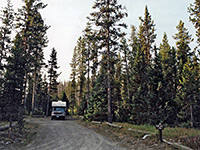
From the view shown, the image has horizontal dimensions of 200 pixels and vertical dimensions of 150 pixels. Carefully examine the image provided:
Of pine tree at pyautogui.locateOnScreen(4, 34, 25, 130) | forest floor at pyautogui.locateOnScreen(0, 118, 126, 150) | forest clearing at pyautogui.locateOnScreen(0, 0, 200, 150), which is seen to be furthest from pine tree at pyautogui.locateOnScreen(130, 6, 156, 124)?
pine tree at pyautogui.locateOnScreen(4, 34, 25, 130)

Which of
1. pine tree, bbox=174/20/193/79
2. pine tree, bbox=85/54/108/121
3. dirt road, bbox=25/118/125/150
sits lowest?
dirt road, bbox=25/118/125/150

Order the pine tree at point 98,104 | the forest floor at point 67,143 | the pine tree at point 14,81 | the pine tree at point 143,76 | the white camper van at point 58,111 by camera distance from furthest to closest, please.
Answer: the white camper van at point 58,111, the pine tree at point 98,104, the pine tree at point 143,76, the pine tree at point 14,81, the forest floor at point 67,143

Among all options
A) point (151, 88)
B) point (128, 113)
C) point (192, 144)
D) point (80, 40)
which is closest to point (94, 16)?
point (151, 88)

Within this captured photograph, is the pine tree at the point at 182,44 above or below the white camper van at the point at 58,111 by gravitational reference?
above

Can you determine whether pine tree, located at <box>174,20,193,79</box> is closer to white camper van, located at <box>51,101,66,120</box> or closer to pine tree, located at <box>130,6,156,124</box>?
pine tree, located at <box>130,6,156,124</box>

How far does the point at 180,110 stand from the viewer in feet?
96.9

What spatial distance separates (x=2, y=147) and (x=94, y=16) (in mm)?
17287

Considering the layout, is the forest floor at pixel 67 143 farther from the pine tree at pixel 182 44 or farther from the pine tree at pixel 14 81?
the pine tree at pixel 182 44

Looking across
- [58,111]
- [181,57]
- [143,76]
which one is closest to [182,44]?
[181,57]

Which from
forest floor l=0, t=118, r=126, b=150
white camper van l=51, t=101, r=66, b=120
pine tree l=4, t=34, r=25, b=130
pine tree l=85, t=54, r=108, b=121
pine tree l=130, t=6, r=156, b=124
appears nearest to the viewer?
forest floor l=0, t=118, r=126, b=150

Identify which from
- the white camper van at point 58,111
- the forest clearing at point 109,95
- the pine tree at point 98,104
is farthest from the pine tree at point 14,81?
the white camper van at point 58,111

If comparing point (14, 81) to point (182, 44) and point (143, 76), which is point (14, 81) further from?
point (182, 44)

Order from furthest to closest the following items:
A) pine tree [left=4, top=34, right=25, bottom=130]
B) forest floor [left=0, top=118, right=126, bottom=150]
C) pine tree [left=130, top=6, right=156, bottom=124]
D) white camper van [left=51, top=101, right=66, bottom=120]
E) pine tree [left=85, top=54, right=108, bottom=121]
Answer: white camper van [left=51, top=101, right=66, bottom=120] → pine tree [left=85, top=54, right=108, bottom=121] → pine tree [left=130, top=6, right=156, bottom=124] → pine tree [left=4, top=34, right=25, bottom=130] → forest floor [left=0, top=118, right=126, bottom=150]

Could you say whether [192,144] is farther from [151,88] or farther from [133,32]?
[133,32]
